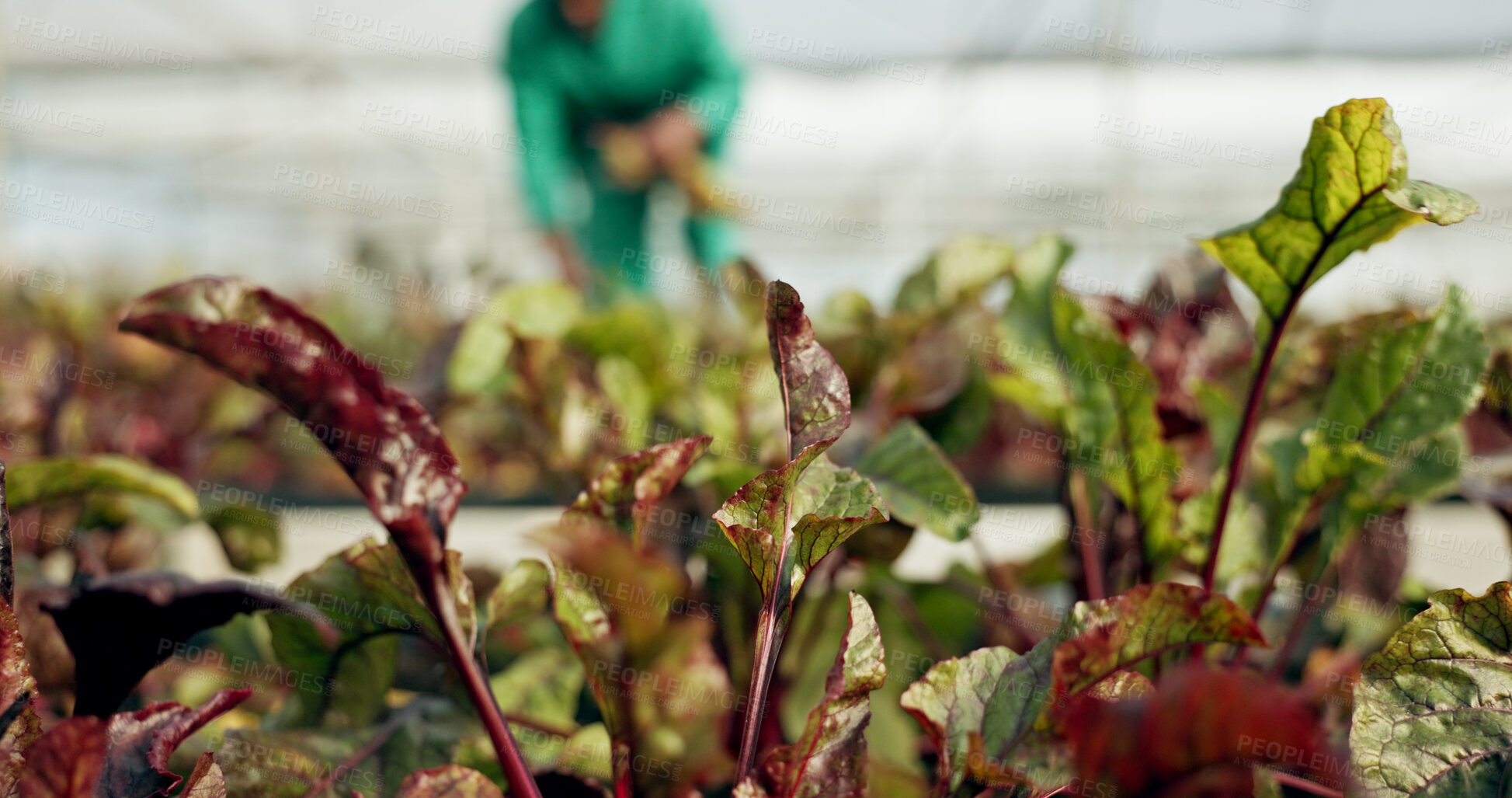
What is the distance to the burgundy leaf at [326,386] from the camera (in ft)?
1.19

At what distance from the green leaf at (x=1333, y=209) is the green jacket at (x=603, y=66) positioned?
3.17 m

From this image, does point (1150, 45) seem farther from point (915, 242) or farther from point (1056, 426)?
point (1056, 426)

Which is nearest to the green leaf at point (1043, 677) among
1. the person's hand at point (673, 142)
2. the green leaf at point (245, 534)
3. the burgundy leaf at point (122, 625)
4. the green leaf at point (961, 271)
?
the burgundy leaf at point (122, 625)

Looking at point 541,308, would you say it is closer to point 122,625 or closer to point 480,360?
point 480,360

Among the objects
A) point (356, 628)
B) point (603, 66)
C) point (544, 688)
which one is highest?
point (603, 66)

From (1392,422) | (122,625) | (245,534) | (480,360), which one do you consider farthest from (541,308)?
(1392,422)

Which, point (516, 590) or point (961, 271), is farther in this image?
point (961, 271)

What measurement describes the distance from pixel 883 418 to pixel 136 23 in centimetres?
1349

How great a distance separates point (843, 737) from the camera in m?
0.37

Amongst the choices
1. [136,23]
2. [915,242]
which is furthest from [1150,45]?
[136,23]

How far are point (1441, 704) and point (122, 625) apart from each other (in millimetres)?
643

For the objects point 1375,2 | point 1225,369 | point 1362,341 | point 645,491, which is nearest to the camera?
point 645,491

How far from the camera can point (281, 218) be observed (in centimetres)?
1623

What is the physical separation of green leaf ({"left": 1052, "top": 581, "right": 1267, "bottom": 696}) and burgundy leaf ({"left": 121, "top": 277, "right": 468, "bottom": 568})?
0.94 ft
